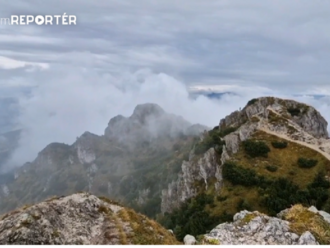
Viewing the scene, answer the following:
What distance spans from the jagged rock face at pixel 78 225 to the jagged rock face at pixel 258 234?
603 cm

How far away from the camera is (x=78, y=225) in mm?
28094

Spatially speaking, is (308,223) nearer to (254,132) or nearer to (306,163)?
(306,163)

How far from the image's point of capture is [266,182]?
113 metres

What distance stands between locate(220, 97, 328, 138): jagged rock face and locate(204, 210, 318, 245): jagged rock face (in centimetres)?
12564

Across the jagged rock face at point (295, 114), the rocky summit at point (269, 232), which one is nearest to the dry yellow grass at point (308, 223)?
the rocky summit at point (269, 232)

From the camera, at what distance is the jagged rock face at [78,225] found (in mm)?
25627

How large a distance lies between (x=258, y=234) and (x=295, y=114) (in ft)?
457

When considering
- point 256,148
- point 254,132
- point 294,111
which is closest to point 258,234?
point 256,148

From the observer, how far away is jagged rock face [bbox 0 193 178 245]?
25627 millimetres

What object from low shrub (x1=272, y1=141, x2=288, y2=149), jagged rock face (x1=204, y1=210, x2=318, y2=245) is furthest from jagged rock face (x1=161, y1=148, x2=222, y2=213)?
jagged rock face (x1=204, y1=210, x2=318, y2=245)

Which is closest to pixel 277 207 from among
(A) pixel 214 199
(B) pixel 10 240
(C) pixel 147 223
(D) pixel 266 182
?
(D) pixel 266 182

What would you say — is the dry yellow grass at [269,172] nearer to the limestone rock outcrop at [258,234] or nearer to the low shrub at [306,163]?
the low shrub at [306,163]

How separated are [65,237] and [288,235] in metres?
18.7

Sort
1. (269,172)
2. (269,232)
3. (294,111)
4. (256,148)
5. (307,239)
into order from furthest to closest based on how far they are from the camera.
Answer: (294,111)
(256,148)
(269,172)
(269,232)
(307,239)
